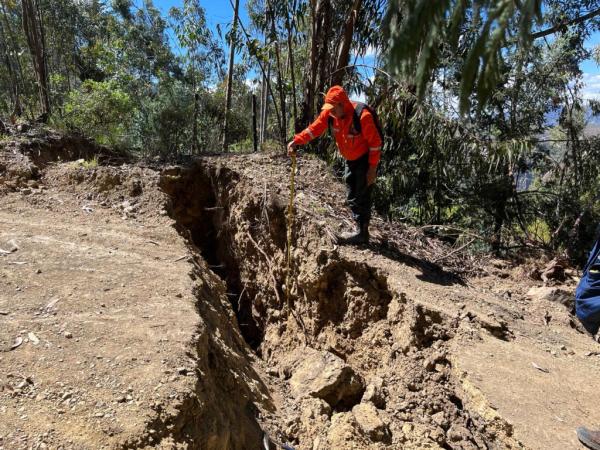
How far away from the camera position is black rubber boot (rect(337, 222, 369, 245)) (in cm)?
529

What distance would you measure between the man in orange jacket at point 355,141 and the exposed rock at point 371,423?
2027 millimetres

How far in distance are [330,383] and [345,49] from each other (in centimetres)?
618

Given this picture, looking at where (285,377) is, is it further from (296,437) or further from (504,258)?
(504,258)

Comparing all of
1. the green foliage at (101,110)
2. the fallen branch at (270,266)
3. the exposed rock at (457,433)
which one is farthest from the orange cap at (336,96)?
the green foliage at (101,110)

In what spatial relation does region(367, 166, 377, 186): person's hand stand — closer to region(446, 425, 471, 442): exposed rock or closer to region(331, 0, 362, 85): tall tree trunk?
region(446, 425, 471, 442): exposed rock

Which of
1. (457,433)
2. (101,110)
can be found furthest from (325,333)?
(101,110)

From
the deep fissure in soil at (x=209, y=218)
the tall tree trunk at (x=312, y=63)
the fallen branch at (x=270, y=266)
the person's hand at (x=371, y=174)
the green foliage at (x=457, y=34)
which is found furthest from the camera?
the tall tree trunk at (x=312, y=63)

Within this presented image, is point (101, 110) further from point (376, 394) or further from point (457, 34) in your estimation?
point (457, 34)

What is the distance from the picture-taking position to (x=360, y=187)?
5.16 meters

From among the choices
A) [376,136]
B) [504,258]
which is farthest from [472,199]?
[376,136]

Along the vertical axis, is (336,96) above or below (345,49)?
below

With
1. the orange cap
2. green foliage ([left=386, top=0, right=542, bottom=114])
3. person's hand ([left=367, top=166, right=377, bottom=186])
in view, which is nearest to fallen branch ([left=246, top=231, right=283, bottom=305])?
person's hand ([left=367, top=166, right=377, bottom=186])

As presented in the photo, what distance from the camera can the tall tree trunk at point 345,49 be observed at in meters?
7.89

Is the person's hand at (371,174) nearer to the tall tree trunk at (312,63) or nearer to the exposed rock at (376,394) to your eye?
the exposed rock at (376,394)
